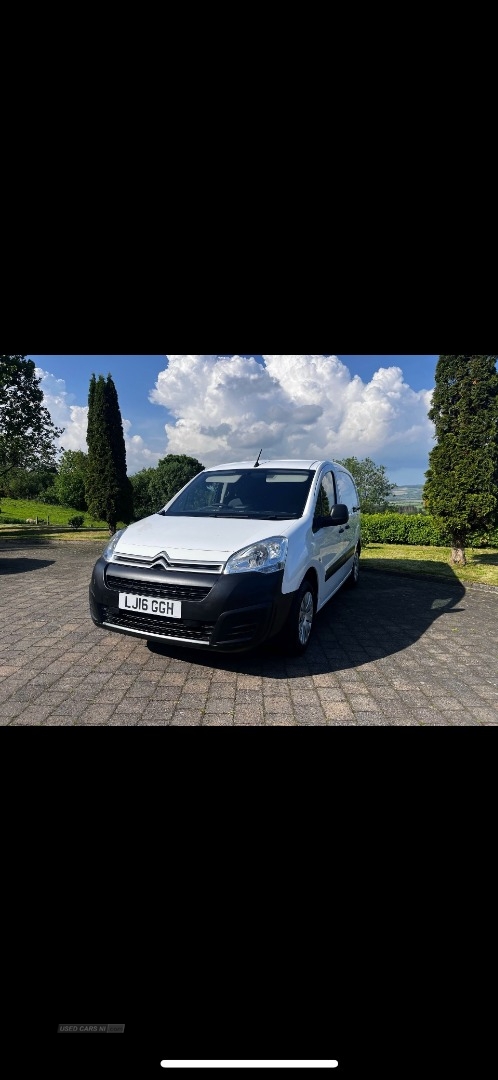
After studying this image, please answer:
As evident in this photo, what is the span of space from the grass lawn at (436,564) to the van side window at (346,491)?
2.22 meters

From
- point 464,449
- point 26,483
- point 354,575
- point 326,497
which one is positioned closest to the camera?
point 326,497

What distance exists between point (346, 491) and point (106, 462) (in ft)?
31.8

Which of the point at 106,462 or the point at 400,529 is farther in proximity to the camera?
the point at 106,462

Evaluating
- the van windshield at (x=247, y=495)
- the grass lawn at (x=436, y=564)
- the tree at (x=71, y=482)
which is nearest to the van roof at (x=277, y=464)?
the van windshield at (x=247, y=495)

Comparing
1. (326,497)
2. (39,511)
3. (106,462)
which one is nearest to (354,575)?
(326,497)

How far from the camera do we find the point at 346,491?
16.2 ft

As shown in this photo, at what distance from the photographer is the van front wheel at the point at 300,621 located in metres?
2.91

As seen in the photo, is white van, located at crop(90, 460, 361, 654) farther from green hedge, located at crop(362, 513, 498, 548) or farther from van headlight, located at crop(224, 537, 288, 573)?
green hedge, located at crop(362, 513, 498, 548)

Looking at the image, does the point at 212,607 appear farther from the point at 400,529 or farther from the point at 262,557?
the point at 400,529

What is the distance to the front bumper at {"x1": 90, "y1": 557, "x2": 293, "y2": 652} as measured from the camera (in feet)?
8.34
